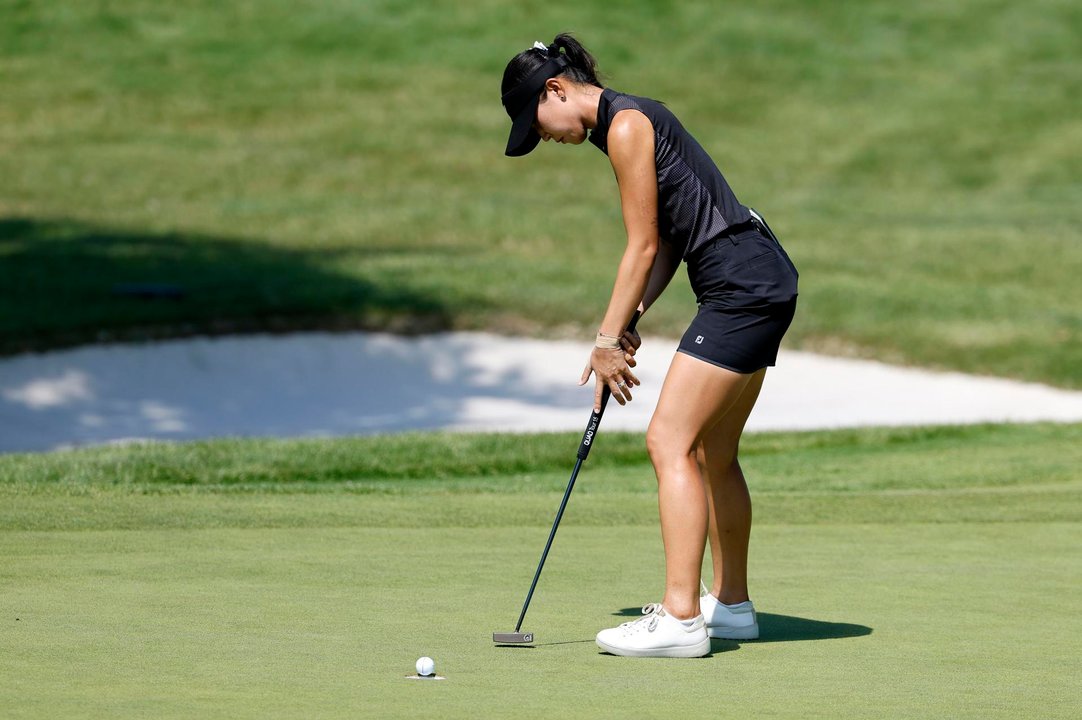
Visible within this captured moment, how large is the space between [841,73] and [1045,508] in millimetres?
23967

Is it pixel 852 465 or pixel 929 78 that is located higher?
pixel 929 78

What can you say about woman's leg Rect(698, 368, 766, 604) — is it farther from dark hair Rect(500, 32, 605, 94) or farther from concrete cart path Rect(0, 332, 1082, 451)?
concrete cart path Rect(0, 332, 1082, 451)

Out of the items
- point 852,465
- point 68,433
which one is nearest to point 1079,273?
point 852,465

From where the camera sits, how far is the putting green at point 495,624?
13.9 ft

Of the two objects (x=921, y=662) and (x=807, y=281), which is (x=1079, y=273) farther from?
(x=921, y=662)

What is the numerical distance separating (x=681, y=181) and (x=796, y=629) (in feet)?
5.00

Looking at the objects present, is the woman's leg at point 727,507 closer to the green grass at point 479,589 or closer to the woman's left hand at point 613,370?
the green grass at point 479,589

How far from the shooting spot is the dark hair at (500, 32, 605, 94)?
5.20 metres

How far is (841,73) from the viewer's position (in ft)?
104

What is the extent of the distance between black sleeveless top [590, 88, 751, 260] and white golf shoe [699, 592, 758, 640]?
117 cm

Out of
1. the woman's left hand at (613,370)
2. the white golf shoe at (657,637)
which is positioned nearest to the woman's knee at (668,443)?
the woman's left hand at (613,370)

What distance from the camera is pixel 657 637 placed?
5020mm

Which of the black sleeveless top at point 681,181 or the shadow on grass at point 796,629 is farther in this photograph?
the shadow on grass at point 796,629

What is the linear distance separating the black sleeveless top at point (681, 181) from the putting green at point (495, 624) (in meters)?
1.32
